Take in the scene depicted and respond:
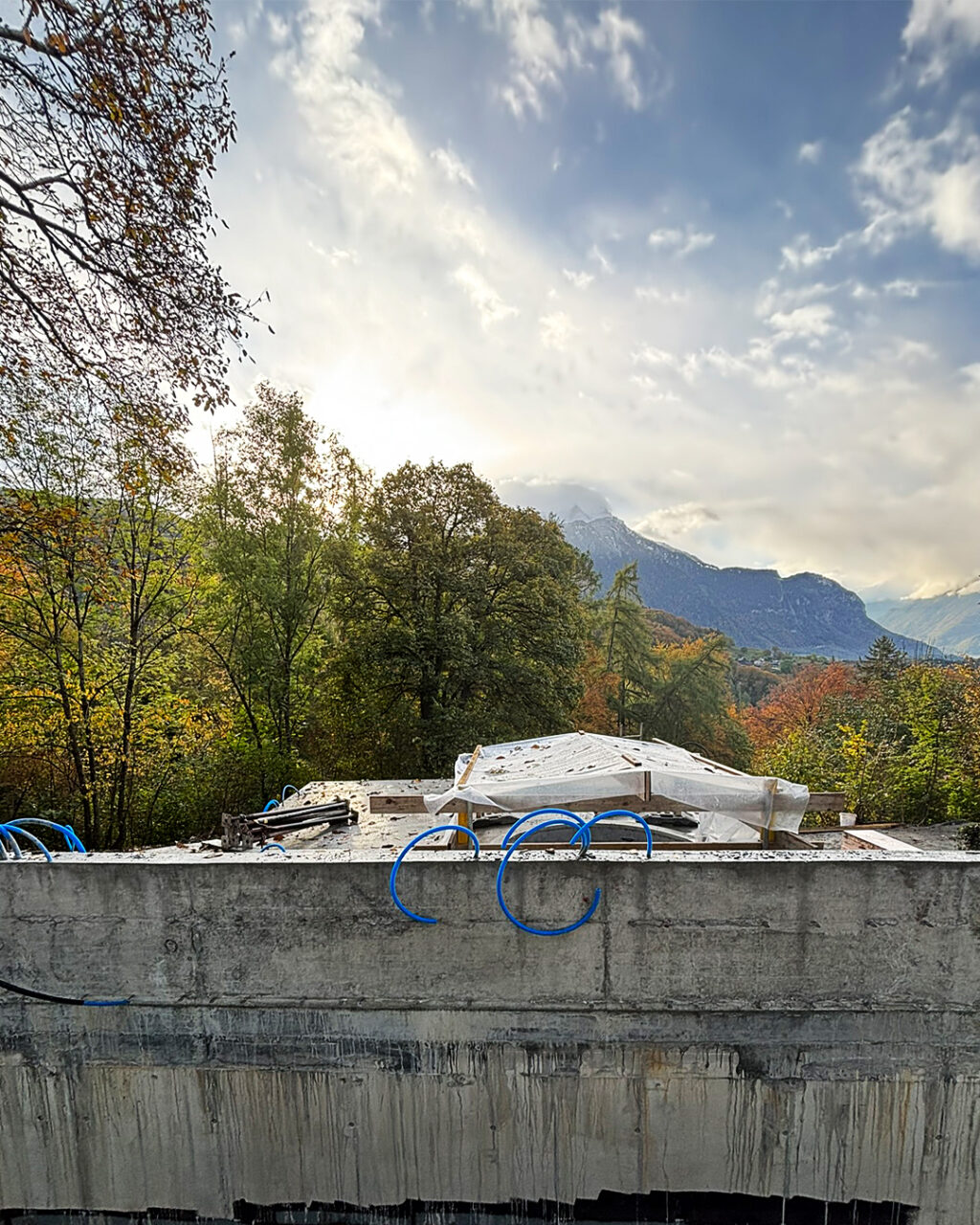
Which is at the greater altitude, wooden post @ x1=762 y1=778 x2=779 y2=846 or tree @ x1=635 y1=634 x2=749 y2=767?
wooden post @ x1=762 y1=778 x2=779 y2=846

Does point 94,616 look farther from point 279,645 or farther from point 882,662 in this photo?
point 882,662

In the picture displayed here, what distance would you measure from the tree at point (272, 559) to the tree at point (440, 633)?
180 cm

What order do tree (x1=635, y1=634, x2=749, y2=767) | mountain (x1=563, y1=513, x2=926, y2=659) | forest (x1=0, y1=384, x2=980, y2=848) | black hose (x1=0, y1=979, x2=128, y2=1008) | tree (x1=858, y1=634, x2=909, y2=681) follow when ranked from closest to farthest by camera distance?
1. black hose (x1=0, y1=979, x2=128, y2=1008)
2. forest (x1=0, y1=384, x2=980, y2=848)
3. tree (x1=858, y1=634, x2=909, y2=681)
4. tree (x1=635, y1=634, x2=749, y2=767)
5. mountain (x1=563, y1=513, x2=926, y2=659)

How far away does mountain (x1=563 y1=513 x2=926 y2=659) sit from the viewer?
157000 millimetres

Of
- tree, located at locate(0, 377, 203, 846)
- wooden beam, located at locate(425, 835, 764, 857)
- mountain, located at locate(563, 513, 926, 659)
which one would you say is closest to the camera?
wooden beam, located at locate(425, 835, 764, 857)

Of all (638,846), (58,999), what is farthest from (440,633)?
(58,999)

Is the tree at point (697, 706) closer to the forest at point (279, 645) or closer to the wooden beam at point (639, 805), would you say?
the forest at point (279, 645)

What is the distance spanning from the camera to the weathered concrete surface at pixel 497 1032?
2922mm

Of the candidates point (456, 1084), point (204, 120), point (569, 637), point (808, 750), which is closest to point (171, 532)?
point (204, 120)

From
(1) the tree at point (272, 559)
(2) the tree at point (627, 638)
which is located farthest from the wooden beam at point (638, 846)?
(2) the tree at point (627, 638)

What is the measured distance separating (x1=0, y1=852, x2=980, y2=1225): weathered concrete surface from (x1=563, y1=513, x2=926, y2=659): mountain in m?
151

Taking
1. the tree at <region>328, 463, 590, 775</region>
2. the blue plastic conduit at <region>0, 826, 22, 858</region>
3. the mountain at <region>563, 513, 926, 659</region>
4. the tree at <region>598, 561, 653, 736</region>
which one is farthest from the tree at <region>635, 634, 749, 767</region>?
the mountain at <region>563, 513, 926, 659</region>

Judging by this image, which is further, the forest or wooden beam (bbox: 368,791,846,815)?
the forest

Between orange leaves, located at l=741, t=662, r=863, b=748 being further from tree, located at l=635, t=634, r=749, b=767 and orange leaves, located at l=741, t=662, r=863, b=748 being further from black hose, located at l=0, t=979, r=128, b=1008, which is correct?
black hose, located at l=0, t=979, r=128, b=1008
